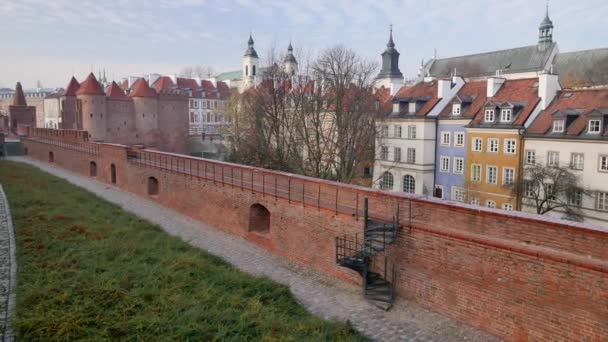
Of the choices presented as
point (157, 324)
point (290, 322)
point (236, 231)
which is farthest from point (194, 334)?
point (236, 231)

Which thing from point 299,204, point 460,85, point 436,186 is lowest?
point 436,186

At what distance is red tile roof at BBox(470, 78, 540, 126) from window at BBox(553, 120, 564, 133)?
1537 millimetres

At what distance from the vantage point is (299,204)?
465 inches

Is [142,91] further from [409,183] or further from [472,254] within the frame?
[472,254]

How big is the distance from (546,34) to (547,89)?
26286mm

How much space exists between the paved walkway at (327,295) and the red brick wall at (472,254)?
0.86ft

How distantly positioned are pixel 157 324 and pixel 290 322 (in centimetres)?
215

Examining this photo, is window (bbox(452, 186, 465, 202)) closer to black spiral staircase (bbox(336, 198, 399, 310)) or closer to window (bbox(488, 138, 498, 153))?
window (bbox(488, 138, 498, 153))

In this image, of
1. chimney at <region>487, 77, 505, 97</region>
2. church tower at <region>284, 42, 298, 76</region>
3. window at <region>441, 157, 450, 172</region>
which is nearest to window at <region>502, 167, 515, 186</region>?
window at <region>441, 157, 450, 172</region>

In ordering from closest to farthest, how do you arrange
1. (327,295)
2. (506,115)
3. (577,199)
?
1. (327,295)
2. (577,199)
3. (506,115)

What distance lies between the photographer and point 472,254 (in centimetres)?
814

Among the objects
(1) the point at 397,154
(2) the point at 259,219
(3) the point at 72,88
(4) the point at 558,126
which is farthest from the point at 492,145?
(3) the point at 72,88

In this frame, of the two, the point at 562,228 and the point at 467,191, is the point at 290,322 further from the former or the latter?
the point at 467,191

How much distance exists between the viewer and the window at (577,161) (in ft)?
68.5
